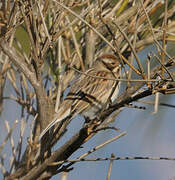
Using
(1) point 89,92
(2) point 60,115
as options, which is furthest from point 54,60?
(2) point 60,115

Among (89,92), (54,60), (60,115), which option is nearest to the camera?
(60,115)

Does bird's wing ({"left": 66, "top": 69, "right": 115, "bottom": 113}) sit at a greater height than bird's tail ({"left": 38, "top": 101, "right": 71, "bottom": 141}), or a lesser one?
greater

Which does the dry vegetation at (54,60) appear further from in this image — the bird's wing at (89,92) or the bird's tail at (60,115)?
the bird's wing at (89,92)

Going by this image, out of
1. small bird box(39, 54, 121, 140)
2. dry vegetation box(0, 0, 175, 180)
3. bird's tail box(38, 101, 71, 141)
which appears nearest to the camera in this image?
dry vegetation box(0, 0, 175, 180)

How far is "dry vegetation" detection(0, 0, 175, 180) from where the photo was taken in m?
2.21

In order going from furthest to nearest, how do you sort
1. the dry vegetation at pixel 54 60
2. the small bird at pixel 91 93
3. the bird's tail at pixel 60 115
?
the small bird at pixel 91 93 → the bird's tail at pixel 60 115 → the dry vegetation at pixel 54 60

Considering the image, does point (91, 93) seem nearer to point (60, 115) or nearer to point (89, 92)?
point (89, 92)

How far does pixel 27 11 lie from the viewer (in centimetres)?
244

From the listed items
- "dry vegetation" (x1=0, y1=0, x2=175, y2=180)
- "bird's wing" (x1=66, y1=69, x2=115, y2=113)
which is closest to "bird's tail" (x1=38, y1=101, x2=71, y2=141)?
"dry vegetation" (x1=0, y1=0, x2=175, y2=180)

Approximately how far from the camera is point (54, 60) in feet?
9.58

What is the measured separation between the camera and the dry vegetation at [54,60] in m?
2.21

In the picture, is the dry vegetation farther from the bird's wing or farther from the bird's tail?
the bird's wing

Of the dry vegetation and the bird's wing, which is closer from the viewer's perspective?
the dry vegetation

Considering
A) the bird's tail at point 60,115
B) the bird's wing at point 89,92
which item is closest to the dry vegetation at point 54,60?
the bird's tail at point 60,115
